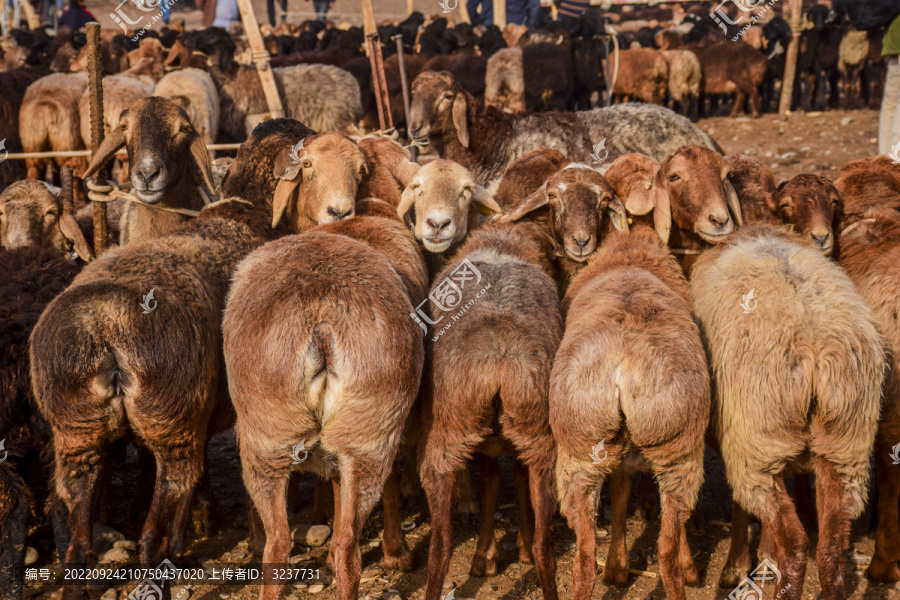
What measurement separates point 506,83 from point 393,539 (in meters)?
12.4

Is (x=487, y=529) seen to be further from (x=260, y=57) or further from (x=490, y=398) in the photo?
(x=260, y=57)

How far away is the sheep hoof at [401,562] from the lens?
4.69 meters

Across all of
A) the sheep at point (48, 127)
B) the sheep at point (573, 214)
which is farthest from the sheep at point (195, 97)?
the sheep at point (573, 214)

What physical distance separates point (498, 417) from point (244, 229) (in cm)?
237

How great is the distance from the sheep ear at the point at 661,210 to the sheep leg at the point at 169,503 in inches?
123

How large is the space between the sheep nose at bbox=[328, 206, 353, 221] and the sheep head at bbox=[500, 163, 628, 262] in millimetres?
999

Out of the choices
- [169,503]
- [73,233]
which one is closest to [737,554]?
[169,503]

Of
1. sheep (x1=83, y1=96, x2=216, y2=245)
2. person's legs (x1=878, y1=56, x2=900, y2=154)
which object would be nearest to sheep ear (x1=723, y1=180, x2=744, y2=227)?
sheep (x1=83, y1=96, x2=216, y2=245)

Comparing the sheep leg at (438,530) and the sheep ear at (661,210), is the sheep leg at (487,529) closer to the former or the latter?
the sheep leg at (438,530)

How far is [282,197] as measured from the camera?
573 centimetres

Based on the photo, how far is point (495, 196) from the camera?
6.43 meters

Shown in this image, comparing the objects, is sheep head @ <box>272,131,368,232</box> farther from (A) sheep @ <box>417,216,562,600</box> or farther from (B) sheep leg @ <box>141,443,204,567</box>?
(B) sheep leg @ <box>141,443,204,567</box>

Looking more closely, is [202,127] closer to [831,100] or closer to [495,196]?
[495,196]

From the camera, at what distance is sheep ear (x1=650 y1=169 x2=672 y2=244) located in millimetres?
5523
